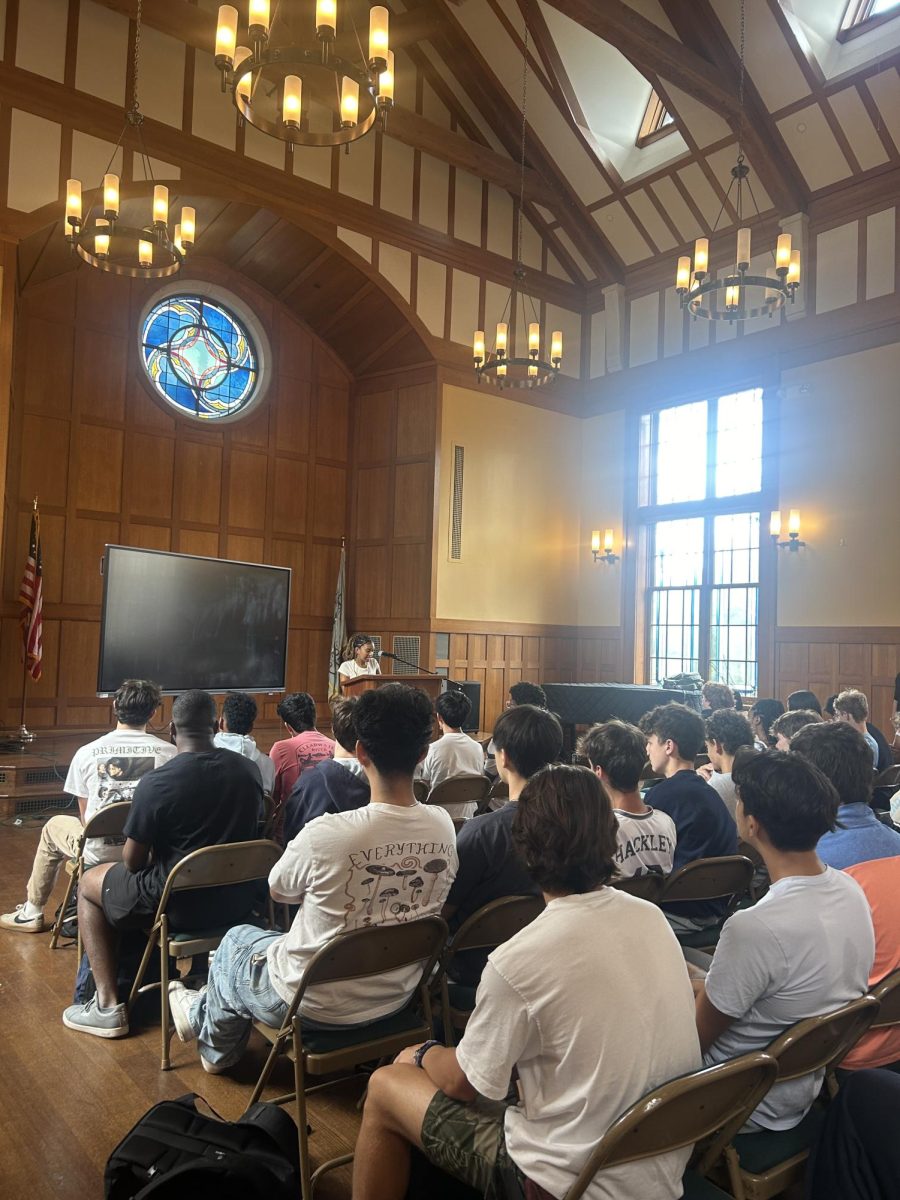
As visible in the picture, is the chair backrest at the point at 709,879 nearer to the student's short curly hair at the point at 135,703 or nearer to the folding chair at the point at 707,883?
the folding chair at the point at 707,883

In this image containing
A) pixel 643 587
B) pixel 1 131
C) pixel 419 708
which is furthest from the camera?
pixel 643 587

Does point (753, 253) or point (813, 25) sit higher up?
point (813, 25)

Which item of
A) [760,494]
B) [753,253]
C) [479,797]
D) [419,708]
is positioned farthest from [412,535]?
[419,708]

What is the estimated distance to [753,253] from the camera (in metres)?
10.2

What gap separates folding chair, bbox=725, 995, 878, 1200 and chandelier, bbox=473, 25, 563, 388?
272 inches

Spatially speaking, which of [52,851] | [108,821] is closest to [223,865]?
[108,821]

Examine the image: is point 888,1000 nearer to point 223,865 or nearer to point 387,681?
point 223,865

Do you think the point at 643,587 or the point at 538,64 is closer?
the point at 538,64

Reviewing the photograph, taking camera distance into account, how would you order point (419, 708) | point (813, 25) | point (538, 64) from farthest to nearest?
point (538, 64), point (813, 25), point (419, 708)

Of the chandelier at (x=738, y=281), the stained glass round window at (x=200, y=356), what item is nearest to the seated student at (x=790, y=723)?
the chandelier at (x=738, y=281)

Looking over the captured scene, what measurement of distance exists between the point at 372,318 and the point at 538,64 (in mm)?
3476

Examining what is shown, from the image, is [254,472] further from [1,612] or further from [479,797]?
[479,797]

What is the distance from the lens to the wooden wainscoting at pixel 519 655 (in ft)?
36.1

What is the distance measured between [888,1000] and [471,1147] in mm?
1017
